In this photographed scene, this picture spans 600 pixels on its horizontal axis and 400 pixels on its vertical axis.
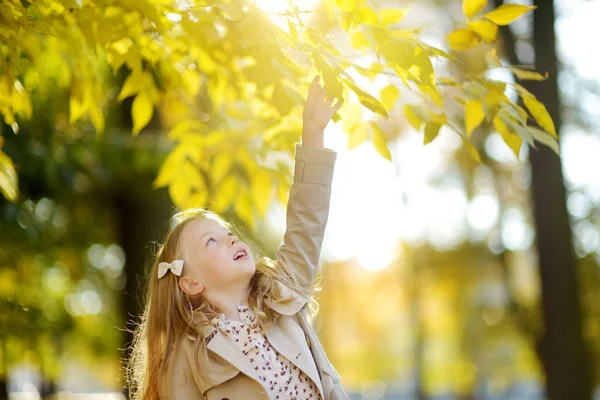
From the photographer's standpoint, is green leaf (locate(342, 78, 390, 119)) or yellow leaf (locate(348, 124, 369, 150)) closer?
green leaf (locate(342, 78, 390, 119))

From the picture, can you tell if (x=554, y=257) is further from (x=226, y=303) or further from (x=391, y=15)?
(x=226, y=303)

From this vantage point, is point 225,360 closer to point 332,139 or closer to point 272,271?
point 272,271

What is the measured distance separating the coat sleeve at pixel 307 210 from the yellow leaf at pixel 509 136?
0.56m

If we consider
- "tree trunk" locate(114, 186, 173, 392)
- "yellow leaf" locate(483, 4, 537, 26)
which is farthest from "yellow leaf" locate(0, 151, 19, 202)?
"tree trunk" locate(114, 186, 173, 392)

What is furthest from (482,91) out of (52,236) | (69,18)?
(52,236)

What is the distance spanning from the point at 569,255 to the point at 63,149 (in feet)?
14.7

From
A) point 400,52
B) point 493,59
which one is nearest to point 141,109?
point 400,52

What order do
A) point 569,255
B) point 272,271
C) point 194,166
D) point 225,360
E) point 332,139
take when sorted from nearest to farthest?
point 225,360
point 272,271
point 332,139
point 194,166
point 569,255

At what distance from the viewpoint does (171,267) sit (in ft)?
8.91

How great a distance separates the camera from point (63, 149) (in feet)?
20.0

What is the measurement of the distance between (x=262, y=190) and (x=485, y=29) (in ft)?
4.75

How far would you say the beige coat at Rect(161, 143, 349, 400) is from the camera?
2529 mm

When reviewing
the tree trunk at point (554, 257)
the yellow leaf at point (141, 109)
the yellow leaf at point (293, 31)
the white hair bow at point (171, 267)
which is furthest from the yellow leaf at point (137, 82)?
the tree trunk at point (554, 257)

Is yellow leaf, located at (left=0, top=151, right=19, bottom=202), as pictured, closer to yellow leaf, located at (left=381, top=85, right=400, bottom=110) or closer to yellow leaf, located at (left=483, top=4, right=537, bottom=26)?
yellow leaf, located at (left=381, top=85, right=400, bottom=110)
